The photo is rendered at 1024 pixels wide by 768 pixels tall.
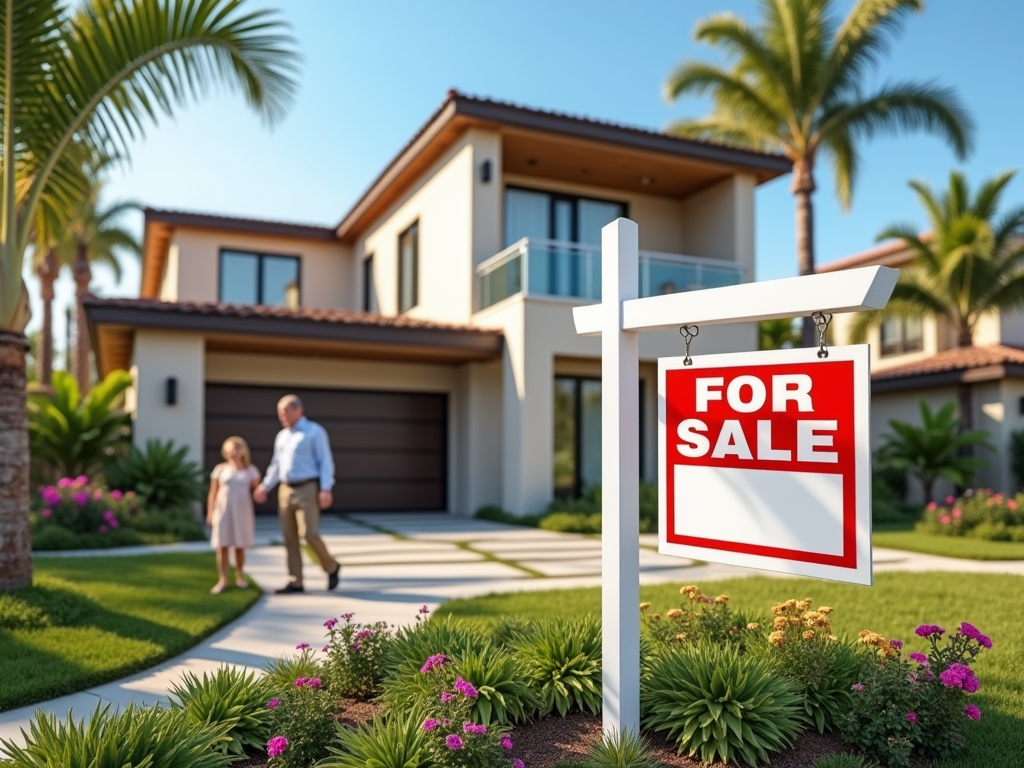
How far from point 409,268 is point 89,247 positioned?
17.4 meters

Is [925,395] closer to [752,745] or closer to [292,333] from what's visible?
[292,333]

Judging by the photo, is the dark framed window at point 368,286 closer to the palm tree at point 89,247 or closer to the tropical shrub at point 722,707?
the palm tree at point 89,247

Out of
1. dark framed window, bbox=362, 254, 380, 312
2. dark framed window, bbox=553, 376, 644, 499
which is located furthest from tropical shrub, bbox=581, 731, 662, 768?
dark framed window, bbox=362, 254, 380, 312

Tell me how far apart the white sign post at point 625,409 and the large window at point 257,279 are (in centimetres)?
1822

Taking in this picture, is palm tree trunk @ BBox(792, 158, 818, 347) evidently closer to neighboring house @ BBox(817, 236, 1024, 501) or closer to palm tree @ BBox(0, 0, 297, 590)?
neighboring house @ BBox(817, 236, 1024, 501)

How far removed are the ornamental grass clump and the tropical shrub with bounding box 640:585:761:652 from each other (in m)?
0.82

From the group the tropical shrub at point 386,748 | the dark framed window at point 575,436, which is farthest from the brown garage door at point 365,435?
the tropical shrub at point 386,748

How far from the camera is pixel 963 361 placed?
59.6ft

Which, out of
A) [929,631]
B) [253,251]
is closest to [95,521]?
[929,631]

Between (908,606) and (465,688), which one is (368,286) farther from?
(465,688)

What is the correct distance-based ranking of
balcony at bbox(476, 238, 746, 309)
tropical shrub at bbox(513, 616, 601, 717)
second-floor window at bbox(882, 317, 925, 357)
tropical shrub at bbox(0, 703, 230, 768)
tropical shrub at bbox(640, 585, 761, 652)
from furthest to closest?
second-floor window at bbox(882, 317, 925, 357) → balcony at bbox(476, 238, 746, 309) → tropical shrub at bbox(640, 585, 761, 652) → tropical shrub at bbox(513, 616, 601, 717) → tropical shrub at bbox(0, 703, 230, 768)

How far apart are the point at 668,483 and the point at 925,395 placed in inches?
715

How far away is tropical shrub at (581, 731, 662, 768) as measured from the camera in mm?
3262

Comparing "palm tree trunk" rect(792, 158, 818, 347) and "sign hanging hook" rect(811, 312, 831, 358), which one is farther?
"palm tree trunk" rect(792, 158, 818, 347)
